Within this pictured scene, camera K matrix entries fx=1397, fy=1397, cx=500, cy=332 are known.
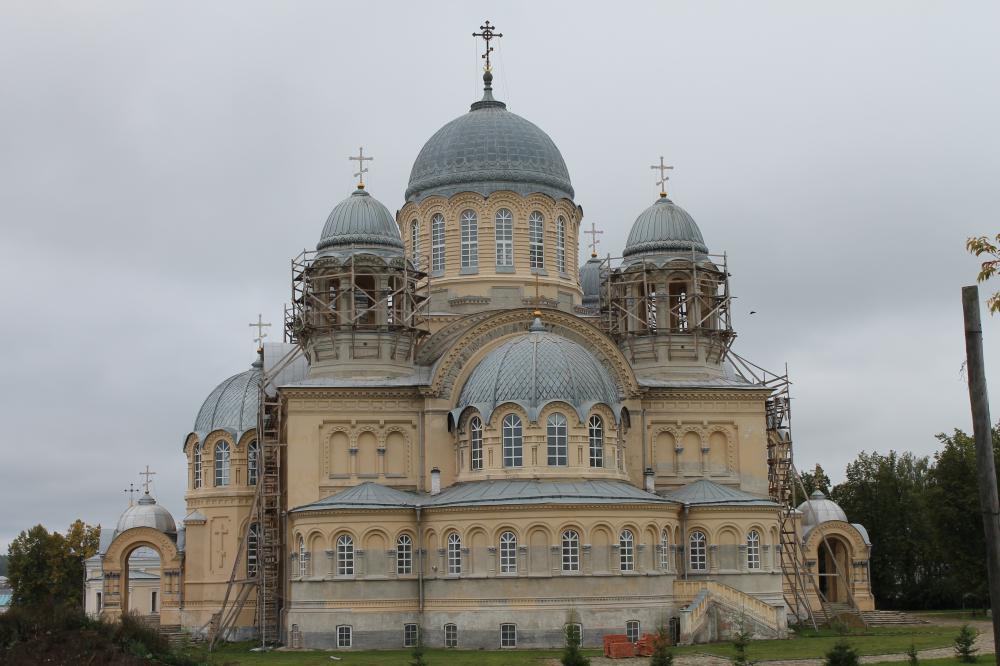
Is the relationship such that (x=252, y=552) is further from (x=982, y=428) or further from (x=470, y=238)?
(x=982, y=428)

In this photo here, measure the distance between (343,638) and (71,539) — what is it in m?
36.2

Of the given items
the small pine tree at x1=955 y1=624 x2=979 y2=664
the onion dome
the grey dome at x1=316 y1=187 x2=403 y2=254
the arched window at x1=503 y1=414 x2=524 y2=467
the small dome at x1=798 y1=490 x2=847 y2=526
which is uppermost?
the onion dome

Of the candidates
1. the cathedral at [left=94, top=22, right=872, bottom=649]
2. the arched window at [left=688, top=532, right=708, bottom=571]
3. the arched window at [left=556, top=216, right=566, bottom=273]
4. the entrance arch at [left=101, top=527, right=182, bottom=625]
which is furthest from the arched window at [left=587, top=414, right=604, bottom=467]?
the entrance arch at [left=101, top=527, right=182, bottom=625]

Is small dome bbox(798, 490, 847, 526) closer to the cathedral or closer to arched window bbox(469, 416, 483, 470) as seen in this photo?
the cathedral

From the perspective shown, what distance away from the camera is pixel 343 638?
40.8 m

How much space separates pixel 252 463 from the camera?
4953 cm

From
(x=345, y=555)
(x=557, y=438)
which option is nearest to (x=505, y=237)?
(x=557, y=438)

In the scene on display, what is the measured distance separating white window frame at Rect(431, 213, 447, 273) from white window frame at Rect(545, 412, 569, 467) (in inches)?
399

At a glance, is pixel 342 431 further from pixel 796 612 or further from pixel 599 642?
pixel 796 612

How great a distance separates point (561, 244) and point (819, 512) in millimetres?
15763

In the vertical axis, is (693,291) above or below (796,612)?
above

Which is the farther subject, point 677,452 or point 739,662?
point 677,452

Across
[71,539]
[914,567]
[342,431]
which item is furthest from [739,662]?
[71,539]

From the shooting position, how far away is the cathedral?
4006cm
